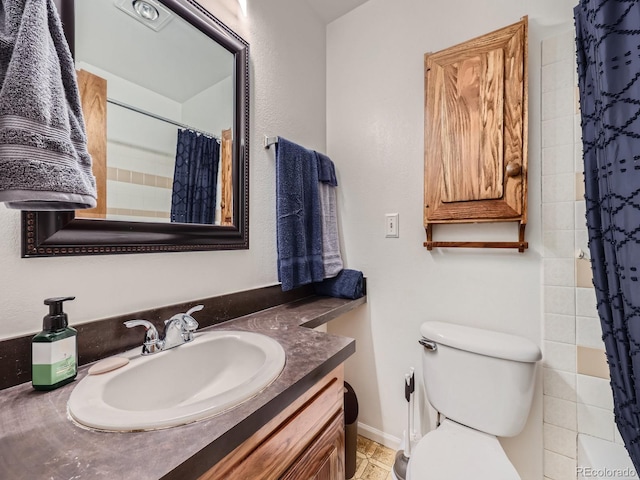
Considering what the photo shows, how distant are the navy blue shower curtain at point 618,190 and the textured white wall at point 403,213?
1.05 feet

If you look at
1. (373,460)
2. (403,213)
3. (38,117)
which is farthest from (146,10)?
(373,460)

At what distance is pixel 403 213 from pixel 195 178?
98 cm

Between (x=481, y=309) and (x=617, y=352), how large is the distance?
18.8 inches

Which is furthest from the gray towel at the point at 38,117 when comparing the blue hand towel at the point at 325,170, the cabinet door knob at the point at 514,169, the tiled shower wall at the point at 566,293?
the tiled shower wall at the point at 566,293

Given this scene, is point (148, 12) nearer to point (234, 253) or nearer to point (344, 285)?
point (234, 253)

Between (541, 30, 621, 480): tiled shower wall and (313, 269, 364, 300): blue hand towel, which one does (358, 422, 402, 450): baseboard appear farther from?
(313, 269, 364, 300): blue hand towel

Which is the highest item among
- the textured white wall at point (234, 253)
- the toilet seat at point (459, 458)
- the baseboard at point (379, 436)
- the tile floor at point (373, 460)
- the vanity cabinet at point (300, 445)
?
the textured white wall at point (234, 253)

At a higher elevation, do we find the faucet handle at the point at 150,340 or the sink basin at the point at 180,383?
the faucet handle at the point at 150,340

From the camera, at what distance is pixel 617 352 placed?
2.53ft

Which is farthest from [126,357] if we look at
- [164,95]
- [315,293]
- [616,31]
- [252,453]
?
[616,31]

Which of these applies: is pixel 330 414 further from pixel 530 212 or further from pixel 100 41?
pixel 100 41

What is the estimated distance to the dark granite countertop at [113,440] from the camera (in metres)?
0.39

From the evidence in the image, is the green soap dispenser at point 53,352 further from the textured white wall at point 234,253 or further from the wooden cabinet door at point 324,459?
the wooden cabinet door at point 324,459

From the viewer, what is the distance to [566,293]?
3.50ft
